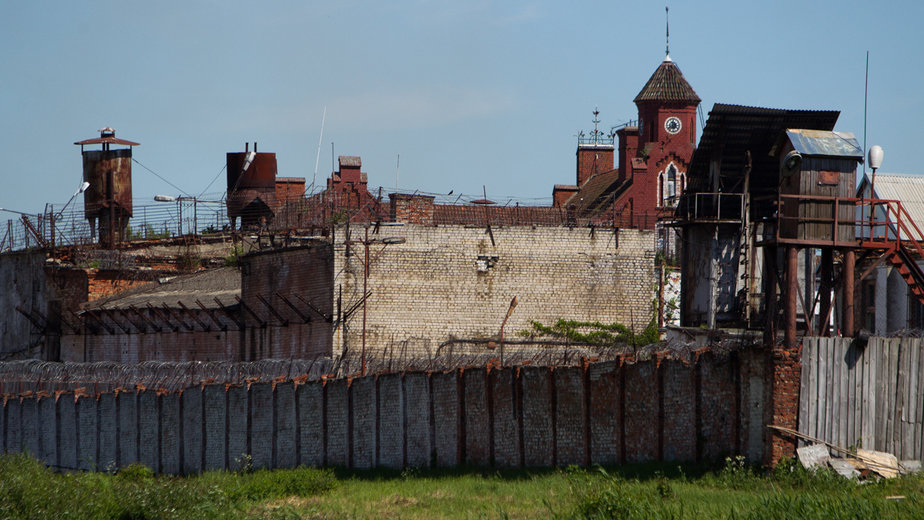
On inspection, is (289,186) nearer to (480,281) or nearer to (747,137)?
(480,281)

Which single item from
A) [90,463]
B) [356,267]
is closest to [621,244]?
[356,267]

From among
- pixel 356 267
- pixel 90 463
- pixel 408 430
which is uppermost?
pixel 356 267

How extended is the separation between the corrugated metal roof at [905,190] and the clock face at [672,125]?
23.4 m

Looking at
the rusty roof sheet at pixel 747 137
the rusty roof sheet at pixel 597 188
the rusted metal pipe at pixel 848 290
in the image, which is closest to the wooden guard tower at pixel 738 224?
the rusty roof sheet at pixel 747 137

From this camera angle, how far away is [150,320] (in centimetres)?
4184

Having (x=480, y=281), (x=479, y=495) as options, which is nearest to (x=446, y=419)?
(x=479, y=495)

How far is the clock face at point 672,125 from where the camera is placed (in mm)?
60688

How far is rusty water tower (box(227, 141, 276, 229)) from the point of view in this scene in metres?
50.0

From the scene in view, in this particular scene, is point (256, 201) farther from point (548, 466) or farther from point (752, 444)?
point (752, 444)

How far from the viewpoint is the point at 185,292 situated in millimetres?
43406

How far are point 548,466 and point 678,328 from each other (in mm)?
13049

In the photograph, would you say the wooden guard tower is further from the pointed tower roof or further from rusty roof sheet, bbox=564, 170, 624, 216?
the pointed tower roof

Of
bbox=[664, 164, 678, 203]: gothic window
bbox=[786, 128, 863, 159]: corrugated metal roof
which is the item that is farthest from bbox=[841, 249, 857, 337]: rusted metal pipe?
bbox=[664, 164, 678, 203]: gothic window

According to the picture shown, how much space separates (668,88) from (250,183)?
2359cm
